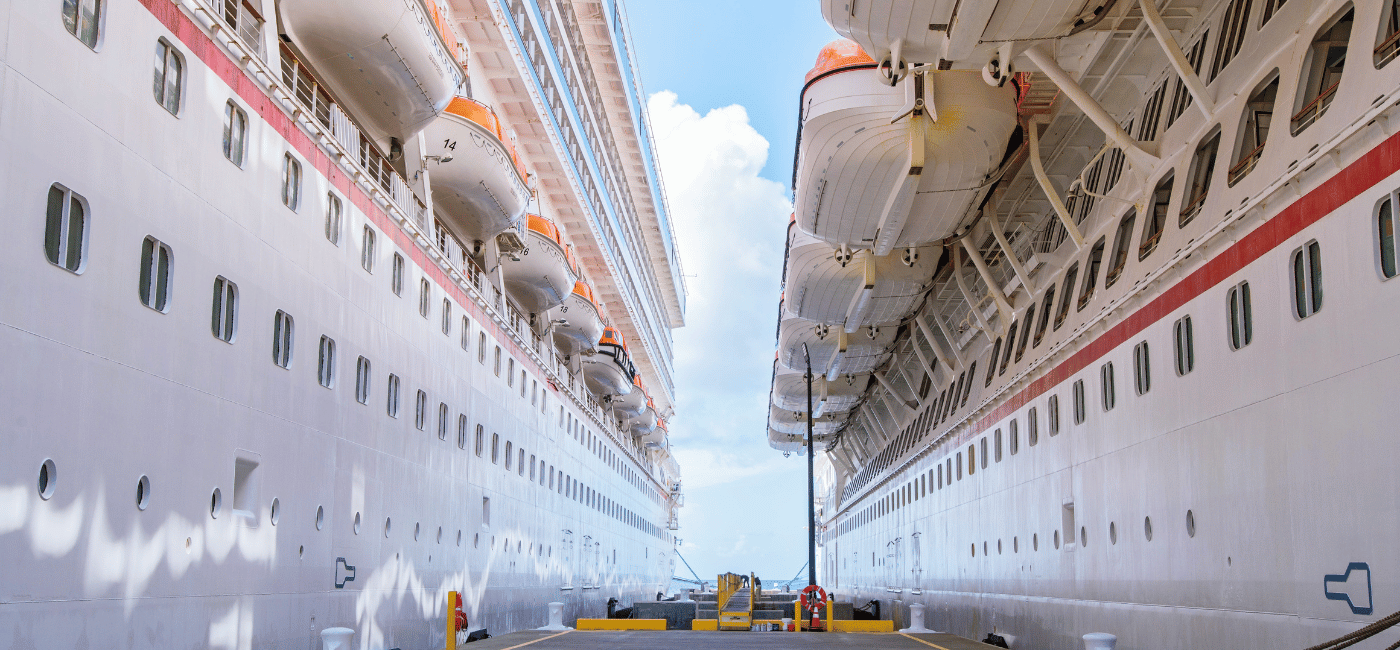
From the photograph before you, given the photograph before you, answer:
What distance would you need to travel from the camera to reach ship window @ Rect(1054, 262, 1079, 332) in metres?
20.8

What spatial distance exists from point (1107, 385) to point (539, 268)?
1881 cm

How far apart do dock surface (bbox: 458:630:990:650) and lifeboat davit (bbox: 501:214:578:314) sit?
1153 cm

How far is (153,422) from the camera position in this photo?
35.6 feet

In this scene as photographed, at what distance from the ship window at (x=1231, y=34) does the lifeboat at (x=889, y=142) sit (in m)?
Result: 4.36

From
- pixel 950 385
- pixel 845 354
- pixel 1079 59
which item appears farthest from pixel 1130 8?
pixel 845 354

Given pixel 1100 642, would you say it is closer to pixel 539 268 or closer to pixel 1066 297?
pixel 1066 297

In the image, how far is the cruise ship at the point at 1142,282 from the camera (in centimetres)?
971

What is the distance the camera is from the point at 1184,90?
16.3 meters

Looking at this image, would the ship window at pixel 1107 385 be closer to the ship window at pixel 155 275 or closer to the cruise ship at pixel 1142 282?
the cruise ship at pixel 1142 282

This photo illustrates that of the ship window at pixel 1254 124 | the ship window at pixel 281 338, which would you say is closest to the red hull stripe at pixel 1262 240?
the ship window at pixel 1254 124

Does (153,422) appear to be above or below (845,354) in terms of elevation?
below

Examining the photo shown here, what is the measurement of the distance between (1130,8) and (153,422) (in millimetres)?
14748

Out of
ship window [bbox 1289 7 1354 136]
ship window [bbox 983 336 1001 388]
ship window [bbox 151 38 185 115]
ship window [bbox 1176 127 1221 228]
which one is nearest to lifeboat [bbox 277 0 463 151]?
ship window [bbox 151 38 185 115]

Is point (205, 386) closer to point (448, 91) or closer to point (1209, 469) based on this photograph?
point (448, 91)
